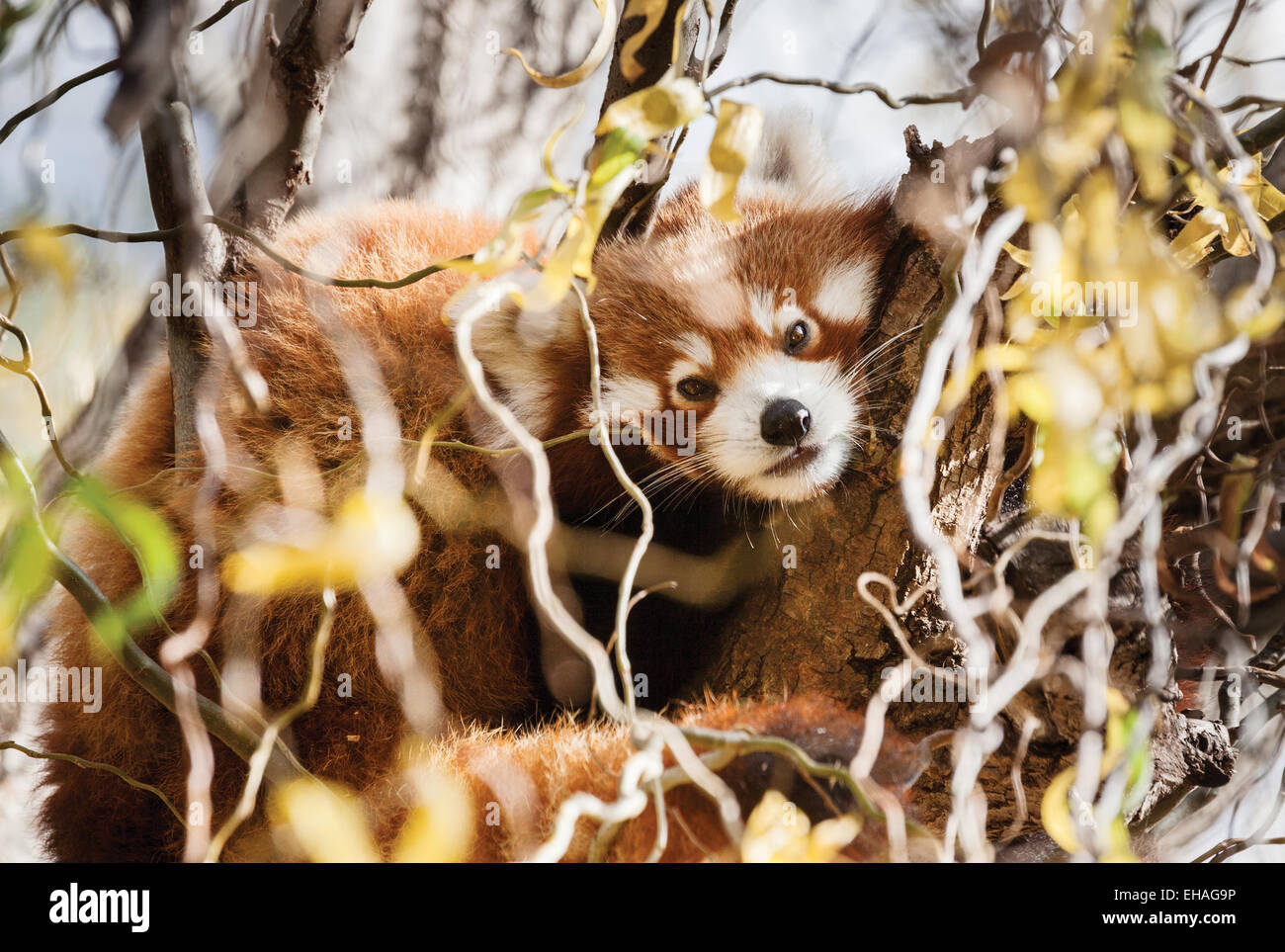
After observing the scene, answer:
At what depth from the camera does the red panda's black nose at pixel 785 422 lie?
206 cm

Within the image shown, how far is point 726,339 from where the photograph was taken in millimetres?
2221

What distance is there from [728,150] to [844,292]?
1.08 metres

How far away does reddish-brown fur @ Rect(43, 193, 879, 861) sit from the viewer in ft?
6.59

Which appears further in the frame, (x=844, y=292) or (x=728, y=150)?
(x=844, y=292)

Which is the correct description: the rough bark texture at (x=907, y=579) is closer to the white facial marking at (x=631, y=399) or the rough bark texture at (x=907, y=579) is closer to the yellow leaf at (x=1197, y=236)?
the yellow leaf at (x=1197, y=236)

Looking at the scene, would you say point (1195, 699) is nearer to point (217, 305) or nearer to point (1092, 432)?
point (1092, 432)

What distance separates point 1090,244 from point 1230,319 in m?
0.27

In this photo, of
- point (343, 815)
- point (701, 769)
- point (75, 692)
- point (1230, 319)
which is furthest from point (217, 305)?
point (1230, 319)

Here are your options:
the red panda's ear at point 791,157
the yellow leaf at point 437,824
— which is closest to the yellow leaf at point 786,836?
the yellow leaf at point 437,824

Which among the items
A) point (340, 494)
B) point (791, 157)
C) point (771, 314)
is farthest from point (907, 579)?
point (791, 157)

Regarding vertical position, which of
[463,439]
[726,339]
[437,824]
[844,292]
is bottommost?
[437,824]

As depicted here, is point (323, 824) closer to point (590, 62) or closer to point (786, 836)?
point (786, 836)

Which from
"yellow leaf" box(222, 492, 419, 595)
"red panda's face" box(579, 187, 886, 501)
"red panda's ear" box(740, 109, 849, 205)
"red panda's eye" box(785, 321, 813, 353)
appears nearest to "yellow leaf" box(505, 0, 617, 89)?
"yellow leaf" box(222, 492, 419, 595)

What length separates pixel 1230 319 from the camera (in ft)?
4.39
